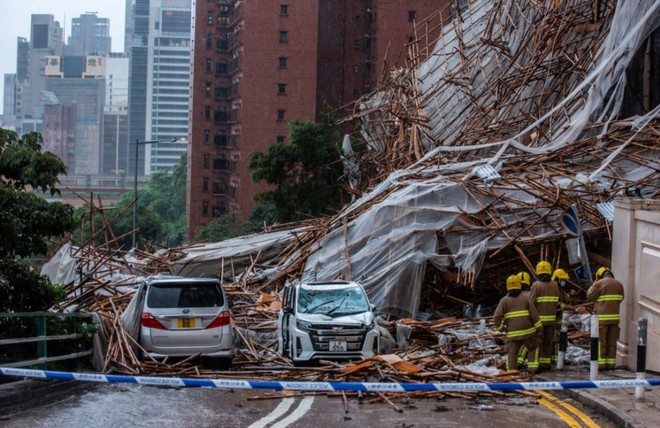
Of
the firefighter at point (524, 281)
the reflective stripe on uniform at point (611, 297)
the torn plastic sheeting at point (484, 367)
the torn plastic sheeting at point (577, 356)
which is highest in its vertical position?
the firefighter at point (524, 281)

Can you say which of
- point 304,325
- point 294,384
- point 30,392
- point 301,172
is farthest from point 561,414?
point 301,172

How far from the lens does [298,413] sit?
12.0 meters

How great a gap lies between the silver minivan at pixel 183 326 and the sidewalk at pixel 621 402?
16.6 feet

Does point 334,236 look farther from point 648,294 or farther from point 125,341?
point 648,294

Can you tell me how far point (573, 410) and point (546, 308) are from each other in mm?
3442

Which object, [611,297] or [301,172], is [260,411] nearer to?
[611,297]

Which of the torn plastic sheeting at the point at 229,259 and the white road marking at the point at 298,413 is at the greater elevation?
the torn plastic sheeting at the point at 229,259

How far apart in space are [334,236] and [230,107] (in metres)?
76.0

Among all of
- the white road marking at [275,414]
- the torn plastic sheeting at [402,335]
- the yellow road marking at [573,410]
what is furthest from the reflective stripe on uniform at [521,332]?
the torn plastic sheeting at [402,335]

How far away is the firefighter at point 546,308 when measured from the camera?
612 inches

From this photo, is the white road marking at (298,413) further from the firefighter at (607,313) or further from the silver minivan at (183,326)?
the firefighter at (607,313)

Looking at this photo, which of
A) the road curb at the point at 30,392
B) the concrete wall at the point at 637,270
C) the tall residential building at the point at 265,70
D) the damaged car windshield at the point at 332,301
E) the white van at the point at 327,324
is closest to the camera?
the road curb at the point at 30,392

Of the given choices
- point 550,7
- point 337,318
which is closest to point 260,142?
point 550,7

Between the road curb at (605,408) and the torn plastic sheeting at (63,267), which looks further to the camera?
the torn plastic sheeting at (63,267)
